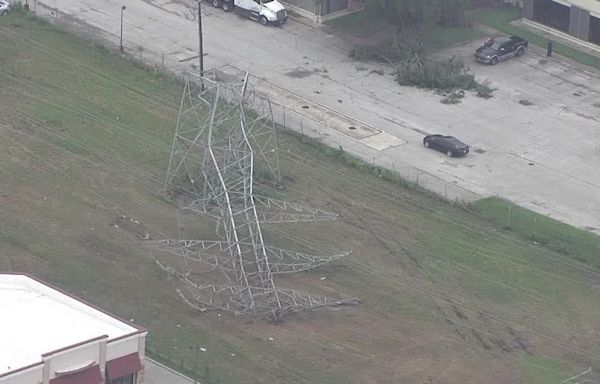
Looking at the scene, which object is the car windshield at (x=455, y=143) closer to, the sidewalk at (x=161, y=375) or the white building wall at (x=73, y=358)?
the sidewalk at (x=161, y=375)

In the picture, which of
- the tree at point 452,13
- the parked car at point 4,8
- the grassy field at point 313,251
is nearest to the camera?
the grassy field at point 313,251

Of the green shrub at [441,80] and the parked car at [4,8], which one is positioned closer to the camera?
the green shrub at [441,80]

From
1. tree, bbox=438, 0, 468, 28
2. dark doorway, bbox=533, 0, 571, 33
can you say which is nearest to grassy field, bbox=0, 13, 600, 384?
tree, bbox=438, 0, 468, 28

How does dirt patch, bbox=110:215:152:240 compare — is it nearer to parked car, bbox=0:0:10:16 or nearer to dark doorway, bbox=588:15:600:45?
parked car, bbox=0:0:10:16

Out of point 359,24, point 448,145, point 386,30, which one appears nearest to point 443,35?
point 386,30

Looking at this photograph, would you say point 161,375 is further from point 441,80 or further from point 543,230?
point 441,80

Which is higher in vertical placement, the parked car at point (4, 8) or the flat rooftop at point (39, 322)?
the flat rooftop at point (39, 322)

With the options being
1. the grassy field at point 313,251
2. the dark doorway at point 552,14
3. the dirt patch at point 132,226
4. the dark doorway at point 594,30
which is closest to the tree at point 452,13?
the dark doorway at point 552,14

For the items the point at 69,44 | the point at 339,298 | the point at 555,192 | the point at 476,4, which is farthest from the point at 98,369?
the point at 476,4
